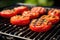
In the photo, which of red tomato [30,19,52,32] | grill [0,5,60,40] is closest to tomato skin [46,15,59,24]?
grill [0,5,60,40]

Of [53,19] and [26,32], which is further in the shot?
[53,19]

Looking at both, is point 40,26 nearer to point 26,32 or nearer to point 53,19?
point 26,32

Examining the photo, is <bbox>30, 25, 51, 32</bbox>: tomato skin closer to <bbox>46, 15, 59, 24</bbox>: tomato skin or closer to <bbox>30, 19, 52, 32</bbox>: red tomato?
<bbox>30, 19, 52, 32</bbox>: red tomato

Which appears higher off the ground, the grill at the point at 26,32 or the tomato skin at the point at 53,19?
the tomato skin at the point at 53,19

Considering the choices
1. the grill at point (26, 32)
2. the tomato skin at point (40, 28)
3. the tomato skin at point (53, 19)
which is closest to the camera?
the grill at point (26, 32)

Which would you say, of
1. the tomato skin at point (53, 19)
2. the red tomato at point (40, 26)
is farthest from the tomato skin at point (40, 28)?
the tomato skin at point (53, 19)

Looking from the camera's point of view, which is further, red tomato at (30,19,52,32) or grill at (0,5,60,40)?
red tomato at (30,19,52,32)

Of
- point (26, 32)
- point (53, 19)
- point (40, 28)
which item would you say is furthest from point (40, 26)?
point (53, 19)

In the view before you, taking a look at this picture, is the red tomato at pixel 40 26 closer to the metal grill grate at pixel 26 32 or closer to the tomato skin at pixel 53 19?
the metal grill grate at pixel 26 32
